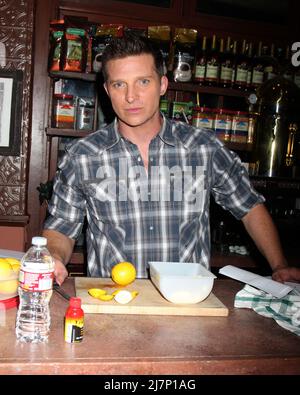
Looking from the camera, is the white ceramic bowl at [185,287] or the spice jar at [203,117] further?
the spice jar at [203,117]

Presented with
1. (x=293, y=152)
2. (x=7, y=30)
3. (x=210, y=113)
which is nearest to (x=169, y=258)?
(x=210, y=113)

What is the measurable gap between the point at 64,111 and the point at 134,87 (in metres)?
1.41

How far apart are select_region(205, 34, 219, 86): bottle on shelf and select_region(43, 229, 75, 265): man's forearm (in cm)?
185

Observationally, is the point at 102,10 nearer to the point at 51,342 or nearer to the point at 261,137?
the point at 261,137

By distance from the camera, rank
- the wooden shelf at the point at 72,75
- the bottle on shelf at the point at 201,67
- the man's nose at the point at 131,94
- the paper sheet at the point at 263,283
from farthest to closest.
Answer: the bottle on shelf at the point at 201,67 → the wooden shelf at the point at 72,75 → the man's nose at the point at 131,94 → the paper sheet at the point at 263,283

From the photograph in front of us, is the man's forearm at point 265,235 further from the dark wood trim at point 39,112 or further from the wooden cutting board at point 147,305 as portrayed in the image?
the dark wood trim at point 39,112

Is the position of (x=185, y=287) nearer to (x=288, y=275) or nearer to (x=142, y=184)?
(x=288, y=275)

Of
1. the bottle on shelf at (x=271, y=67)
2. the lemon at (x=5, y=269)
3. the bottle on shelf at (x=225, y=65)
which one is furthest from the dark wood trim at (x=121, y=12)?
the lemon at (x=5, y=269)

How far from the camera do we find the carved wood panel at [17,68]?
3.00 m

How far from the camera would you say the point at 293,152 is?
10.8 feet

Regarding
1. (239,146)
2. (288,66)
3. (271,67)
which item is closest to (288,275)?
(239,146)

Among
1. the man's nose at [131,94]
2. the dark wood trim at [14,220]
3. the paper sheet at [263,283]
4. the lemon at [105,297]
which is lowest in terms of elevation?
the dark wood trim at [14,220]

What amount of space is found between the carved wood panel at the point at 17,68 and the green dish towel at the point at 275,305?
7.07ft

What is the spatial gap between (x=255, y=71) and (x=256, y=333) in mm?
2447
